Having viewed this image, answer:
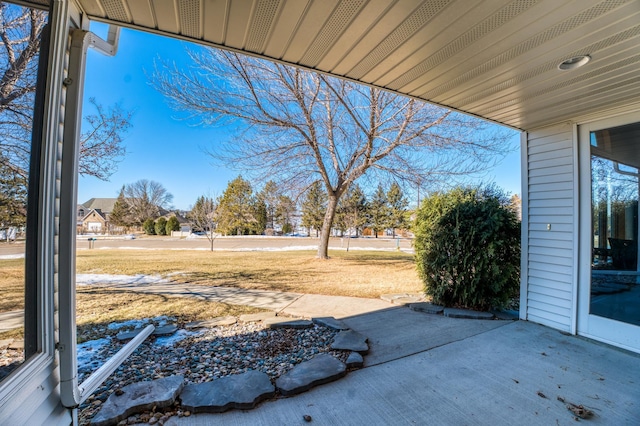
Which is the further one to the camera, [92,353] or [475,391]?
[92,353]

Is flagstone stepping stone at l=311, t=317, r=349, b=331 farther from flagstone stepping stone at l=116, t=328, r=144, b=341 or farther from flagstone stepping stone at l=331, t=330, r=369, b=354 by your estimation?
flagstone stepping stone at l=116, t=328, r=144, b=341

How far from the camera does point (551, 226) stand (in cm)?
343

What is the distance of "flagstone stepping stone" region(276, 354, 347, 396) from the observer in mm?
2004

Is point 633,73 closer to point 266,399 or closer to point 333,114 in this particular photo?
point 266,399

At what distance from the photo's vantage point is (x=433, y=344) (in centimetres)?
283

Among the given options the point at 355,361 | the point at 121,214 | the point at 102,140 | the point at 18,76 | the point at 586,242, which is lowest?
the point at 355,361

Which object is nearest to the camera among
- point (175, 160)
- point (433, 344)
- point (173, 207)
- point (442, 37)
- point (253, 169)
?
point (442, 37)

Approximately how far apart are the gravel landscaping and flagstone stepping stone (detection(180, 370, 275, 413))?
82mm

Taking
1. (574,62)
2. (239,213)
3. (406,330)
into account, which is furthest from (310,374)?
(239,213)

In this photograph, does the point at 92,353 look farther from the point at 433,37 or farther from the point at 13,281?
the point at 433,37

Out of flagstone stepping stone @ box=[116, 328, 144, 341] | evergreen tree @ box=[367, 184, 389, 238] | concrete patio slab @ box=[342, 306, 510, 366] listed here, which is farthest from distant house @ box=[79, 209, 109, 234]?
concrete patio slab @ box=[342, 306, 510, 366]

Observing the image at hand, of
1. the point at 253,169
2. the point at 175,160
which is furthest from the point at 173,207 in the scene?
the point at 253,169

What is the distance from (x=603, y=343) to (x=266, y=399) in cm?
337

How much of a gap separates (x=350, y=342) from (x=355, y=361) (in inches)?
14.2
